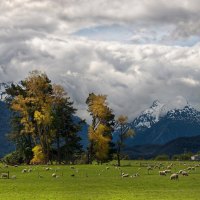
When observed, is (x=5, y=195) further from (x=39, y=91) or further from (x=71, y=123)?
(x=71, y=123)

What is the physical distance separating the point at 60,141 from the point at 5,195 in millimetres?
93048

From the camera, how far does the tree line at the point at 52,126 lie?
135500 millimetres

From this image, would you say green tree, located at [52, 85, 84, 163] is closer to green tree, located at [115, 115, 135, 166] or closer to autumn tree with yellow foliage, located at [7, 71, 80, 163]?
autumn tree with yellow foliage, located at [7, 71, 80, 163]

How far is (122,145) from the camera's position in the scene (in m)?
144

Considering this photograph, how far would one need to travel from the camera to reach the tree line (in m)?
136

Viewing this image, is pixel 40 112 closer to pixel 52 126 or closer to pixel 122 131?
A: pixel 52 126

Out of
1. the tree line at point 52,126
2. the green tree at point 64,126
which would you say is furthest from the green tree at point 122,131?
the green tree at point 64,126

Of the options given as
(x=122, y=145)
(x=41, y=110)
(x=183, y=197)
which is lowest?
(x=183, y=197)

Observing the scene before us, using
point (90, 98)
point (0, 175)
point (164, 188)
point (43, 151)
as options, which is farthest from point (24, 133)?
point (164, 188)

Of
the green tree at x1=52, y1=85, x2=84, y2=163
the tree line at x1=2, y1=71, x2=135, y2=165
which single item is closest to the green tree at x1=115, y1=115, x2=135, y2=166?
the tree line at x1=2, y1=71, x2=135, y2=165

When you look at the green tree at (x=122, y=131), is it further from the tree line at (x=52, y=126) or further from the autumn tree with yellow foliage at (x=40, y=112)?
the autumn tree with yellow foliage at (x=40, y=112)

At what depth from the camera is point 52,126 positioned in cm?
14288

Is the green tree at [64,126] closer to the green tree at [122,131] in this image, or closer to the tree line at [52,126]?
the tree line at [52,126]

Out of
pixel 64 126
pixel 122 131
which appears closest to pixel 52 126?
pixel 64 126
